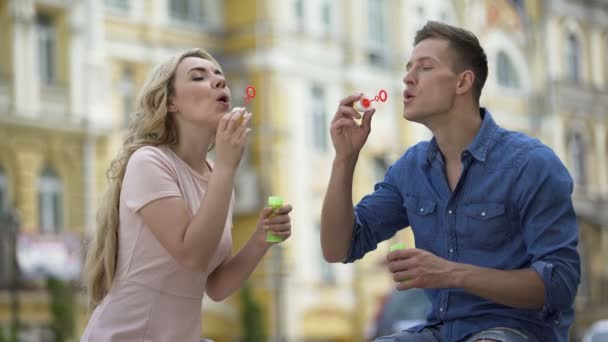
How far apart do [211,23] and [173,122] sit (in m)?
29.8

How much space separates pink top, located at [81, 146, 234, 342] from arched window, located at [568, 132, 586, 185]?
42001 mm

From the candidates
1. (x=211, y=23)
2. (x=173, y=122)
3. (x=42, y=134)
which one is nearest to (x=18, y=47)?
(x=42, y=134)

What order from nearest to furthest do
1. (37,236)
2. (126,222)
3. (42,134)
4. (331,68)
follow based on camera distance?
(126,222) → (37,236) → (42,134) → (331,68)

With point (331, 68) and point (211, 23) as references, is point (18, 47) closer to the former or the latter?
point (211, 23)

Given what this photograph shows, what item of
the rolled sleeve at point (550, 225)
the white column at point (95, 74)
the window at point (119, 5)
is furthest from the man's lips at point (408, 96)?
the window at point (119, 5)

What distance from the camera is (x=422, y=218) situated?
4.68 meters

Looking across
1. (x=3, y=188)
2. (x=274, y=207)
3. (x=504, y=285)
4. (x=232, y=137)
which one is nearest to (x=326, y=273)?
(x=3, y=188)

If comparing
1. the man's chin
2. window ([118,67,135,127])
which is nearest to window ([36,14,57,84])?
window ([118,67,135,127])

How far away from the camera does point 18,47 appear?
27.6 meters

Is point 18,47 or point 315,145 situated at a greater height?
point 18,47

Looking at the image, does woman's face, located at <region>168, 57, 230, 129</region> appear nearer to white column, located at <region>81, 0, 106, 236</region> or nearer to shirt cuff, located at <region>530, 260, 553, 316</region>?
shirt cuff, located at <region>530, 260, 553, 316</region>

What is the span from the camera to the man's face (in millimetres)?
4660

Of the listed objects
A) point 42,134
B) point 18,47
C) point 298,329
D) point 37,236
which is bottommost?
point 298,329

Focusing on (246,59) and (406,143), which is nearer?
(246,59)
